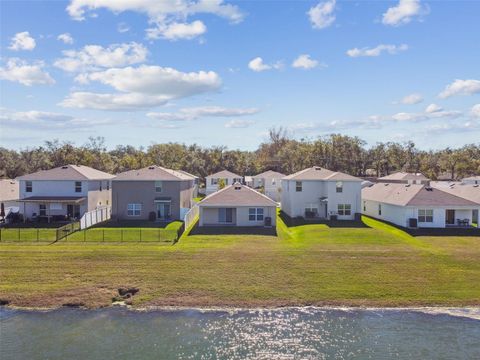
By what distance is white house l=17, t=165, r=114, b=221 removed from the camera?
4478cm

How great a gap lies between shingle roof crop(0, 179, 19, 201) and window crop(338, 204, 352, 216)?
128 feet

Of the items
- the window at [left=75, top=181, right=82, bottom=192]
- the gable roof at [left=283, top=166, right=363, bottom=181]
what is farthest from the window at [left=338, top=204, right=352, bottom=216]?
the window at [left=75, top=181, right=82, bottom=192]

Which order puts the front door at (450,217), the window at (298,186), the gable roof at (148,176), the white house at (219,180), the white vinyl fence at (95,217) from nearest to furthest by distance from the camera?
the white vinyl fence at (95,217), the front door at (450,217), the gable roof at (148,176), the window at (298,186), the white house at (219,180)

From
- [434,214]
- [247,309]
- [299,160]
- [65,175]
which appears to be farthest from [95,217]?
[299,160]

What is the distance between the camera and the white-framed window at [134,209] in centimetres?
4534

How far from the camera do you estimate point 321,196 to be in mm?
47906

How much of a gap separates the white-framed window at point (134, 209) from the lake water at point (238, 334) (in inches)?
952

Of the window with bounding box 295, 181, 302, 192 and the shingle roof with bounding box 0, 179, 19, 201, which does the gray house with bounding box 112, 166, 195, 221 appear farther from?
the shingle roof with bounding box 0, 179, 19, 201

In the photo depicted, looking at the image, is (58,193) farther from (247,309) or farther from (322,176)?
(247,309)

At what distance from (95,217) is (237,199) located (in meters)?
15.0

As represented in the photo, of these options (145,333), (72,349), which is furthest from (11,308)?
(145,333)

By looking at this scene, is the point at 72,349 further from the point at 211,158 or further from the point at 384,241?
the point at 211,158

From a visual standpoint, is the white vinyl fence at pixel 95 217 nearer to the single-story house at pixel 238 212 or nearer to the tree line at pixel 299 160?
the single-story house at pixel 238 212

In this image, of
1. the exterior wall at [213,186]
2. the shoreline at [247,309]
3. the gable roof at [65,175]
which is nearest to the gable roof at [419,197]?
the shoreline at [247,309]
